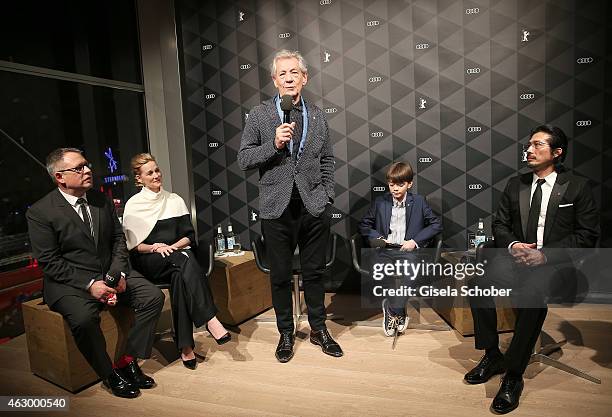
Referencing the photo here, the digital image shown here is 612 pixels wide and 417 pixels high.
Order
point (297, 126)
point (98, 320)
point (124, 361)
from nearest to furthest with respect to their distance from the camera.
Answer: point (98, 320) → point (124, 361) → point (297, 126)

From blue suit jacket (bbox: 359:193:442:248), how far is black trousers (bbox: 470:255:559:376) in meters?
0.70

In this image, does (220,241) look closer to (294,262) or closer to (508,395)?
(294,262)

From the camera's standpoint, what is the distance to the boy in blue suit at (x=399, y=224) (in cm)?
329

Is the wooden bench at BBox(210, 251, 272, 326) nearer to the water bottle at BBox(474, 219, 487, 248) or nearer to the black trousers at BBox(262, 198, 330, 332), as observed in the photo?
the black trousers at BBox(262, 198, 330, 332)

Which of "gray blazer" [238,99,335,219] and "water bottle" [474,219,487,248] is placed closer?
"gray blazer" [238,99,335,219]

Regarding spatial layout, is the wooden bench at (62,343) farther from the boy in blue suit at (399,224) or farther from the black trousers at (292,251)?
the boy in blue suit at (399,224)

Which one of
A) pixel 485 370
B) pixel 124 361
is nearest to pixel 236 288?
pixel 124 361

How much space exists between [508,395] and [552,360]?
0.55 meters

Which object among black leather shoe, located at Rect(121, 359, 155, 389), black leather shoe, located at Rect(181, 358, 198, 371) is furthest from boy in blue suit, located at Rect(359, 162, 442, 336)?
black leather shoe, located at Rect(121, 359, 155, 389)

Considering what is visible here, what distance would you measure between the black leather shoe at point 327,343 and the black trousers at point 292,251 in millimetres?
45

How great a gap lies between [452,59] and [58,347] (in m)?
3.47

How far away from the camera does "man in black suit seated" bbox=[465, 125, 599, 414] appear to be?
240 cm

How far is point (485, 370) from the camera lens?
2.54m

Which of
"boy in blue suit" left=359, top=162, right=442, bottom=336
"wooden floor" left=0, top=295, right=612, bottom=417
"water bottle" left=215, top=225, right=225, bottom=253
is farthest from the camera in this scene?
"water bottle" left=215, top=225, right=225, bottom=253
